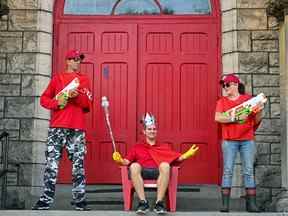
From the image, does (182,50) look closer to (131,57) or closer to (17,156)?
(131,57)

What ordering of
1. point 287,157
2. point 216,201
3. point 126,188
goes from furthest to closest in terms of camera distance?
point 216,201, point 287,157, point 126,188

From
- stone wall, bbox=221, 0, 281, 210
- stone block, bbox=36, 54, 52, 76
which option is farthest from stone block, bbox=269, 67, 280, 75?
stone block, bbox=36, 54, 52, 76

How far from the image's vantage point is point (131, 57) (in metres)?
8.98

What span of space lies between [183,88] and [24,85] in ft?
7.06

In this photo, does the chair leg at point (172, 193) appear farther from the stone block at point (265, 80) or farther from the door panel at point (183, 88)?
the stone block at point (265, 80)

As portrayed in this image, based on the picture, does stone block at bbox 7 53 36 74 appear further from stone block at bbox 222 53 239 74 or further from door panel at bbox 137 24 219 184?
stone block at bbox 222 53 239 74

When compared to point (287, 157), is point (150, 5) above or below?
above

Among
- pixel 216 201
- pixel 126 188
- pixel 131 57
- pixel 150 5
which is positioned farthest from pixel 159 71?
pixel 126 188

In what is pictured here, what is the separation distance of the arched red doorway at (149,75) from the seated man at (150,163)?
1.90 meters

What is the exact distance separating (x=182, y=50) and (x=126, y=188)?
2.92 metres

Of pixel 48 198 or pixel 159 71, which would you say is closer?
pixel 48 198

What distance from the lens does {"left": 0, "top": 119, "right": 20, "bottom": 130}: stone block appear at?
8516 millimetres

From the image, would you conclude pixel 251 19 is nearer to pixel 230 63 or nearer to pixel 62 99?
pixel 230 63

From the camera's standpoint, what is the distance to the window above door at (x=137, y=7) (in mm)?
9188
